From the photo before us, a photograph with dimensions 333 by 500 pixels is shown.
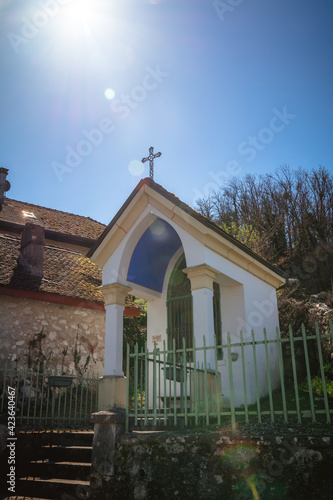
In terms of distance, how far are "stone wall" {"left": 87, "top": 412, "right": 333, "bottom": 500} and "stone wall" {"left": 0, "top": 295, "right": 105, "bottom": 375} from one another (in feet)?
20.4

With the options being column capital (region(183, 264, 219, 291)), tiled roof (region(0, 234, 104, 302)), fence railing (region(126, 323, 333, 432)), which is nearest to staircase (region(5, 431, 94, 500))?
fence railing (region(126, 323, 333, 432))

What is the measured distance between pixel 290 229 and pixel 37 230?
14.8 metres

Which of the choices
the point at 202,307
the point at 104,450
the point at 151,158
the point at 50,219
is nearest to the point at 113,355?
the point at 202,307

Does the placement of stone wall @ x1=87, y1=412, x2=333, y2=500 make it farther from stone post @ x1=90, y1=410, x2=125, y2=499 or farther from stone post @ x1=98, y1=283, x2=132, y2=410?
stone post @ x1=98, y1=283, x2=132, y2=410

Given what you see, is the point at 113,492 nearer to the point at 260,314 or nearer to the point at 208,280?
the point at 208,280

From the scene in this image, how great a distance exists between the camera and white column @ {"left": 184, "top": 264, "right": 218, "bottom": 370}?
6.87 m

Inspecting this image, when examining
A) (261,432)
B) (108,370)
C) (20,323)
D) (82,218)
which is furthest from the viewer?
(82,218)

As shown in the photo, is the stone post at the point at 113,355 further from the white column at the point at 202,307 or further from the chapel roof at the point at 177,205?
the white column at the point at 202,307

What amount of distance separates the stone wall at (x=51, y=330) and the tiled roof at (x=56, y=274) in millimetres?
447

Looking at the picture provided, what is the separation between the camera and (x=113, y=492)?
17.1 feet

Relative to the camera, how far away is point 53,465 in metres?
6.57

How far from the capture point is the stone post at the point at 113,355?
7.51 m

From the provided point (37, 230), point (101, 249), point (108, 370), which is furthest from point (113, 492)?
point (37, 230)

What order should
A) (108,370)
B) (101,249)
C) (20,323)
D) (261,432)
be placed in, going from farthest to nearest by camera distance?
1. (20,323)
2. (101,249)
3. (108,370)
4. (261,432)
